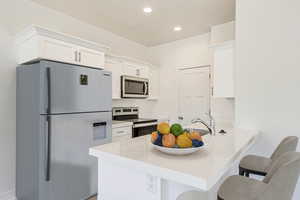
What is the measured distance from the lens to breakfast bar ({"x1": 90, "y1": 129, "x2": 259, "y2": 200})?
2.78 ft

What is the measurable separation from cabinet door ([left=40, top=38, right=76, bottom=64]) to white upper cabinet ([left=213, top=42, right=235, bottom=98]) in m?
2.15

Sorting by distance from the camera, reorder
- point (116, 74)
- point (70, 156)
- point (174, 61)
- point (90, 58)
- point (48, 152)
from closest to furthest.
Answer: point (48, 152) → point (70, 156) → point (90, 58) → point (116, 74) → point (174, 61)

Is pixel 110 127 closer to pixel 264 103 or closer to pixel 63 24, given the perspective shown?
pixel 63 24

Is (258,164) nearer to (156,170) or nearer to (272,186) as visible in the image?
(272,186)

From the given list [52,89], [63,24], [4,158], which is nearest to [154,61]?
[63,24]

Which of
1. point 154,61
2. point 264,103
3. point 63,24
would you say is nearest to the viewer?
point 264,103

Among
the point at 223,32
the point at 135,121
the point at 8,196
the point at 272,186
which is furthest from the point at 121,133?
the point at 223,32

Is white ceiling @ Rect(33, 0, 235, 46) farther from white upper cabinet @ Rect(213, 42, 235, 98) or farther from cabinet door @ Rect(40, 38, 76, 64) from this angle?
cabinet door @ Rect(40, 38, 76, 64)

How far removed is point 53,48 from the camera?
7.36 feet

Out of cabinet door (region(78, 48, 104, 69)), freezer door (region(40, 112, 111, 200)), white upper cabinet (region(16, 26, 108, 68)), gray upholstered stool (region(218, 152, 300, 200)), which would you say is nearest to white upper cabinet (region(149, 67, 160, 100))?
cabinet door (region(78, 48, 104, 69))

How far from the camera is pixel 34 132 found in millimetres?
2068

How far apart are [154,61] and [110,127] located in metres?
2.47

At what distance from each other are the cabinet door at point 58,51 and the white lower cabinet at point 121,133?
4.18 feet

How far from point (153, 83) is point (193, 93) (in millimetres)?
998
